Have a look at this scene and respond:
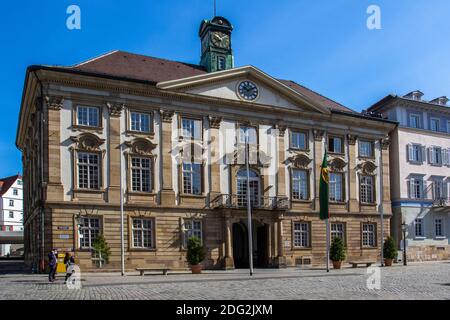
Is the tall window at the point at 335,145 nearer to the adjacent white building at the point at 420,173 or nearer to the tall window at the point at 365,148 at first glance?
the tall window at the point at 365,148

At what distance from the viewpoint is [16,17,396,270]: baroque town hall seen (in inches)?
1288

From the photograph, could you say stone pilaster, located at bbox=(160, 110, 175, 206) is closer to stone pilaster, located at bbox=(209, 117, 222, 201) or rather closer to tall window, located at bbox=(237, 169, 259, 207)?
stone pilaster, located at bbox=(209, 117, 222, 201)

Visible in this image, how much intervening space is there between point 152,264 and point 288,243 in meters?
10.9

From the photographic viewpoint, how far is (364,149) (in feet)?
146

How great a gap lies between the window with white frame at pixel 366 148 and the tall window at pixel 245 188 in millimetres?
10741

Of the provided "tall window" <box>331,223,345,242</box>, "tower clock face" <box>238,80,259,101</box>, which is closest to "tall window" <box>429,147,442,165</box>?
"tall window" <box>331,223,345,242</box>

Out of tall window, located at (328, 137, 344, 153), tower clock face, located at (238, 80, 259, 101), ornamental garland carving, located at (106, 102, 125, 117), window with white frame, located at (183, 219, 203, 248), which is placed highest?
tower clock face, located at (238, 80, 259, 101)

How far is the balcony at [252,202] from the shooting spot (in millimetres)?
36812

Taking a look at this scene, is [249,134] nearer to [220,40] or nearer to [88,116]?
[220,40]

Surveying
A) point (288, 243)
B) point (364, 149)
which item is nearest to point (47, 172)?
point (288, 243)

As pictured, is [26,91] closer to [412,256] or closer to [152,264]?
[152,264]

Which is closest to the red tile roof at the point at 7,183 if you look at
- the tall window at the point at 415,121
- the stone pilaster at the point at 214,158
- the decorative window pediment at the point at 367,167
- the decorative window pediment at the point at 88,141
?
the decorative window pediment at the point at 88,141

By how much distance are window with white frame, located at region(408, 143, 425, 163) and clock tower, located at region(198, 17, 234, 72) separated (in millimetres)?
18457

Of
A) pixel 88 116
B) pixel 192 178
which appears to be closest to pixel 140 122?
pixel 88 116
